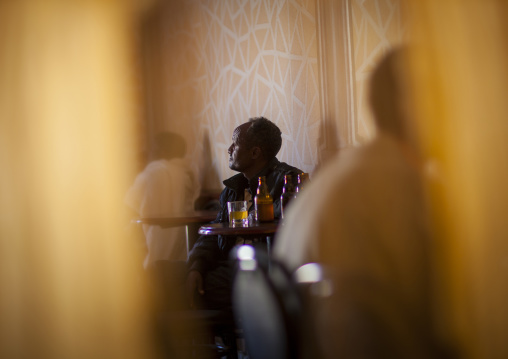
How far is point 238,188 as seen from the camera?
2602mm

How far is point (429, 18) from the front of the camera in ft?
3.93

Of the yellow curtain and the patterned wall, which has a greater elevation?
the patterned wall

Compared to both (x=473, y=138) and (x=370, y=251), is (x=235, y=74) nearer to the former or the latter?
(x=473, y=138)

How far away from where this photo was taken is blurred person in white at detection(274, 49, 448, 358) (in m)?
0.88

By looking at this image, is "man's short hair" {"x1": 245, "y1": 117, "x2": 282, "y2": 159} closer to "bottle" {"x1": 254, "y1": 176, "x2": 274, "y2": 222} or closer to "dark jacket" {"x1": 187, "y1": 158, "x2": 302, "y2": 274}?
"dark jacket" {"x1": 187, "y1": 158, "x2": 302, "y2": 274}

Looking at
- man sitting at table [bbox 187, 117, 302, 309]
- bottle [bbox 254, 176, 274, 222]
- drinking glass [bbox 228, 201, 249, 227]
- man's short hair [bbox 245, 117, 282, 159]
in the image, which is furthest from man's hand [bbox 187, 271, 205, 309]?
man's short hair [bbox 245, 117, 282, 159]

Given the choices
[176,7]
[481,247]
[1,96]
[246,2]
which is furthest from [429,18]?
[176,7]

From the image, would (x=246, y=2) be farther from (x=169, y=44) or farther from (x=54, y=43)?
(x=54, y=43)

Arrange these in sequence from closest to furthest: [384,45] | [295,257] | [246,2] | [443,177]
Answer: [295,257] < [443,177] < [384,45] < [246,2]

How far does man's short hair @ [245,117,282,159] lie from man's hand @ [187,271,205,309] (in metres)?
0.73

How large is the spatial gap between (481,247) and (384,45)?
1.09 m

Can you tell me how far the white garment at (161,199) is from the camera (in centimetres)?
309

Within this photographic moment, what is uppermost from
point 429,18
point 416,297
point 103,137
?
point 429,18

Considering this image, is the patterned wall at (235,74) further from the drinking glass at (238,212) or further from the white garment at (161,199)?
the drinking glass at (238,212)
